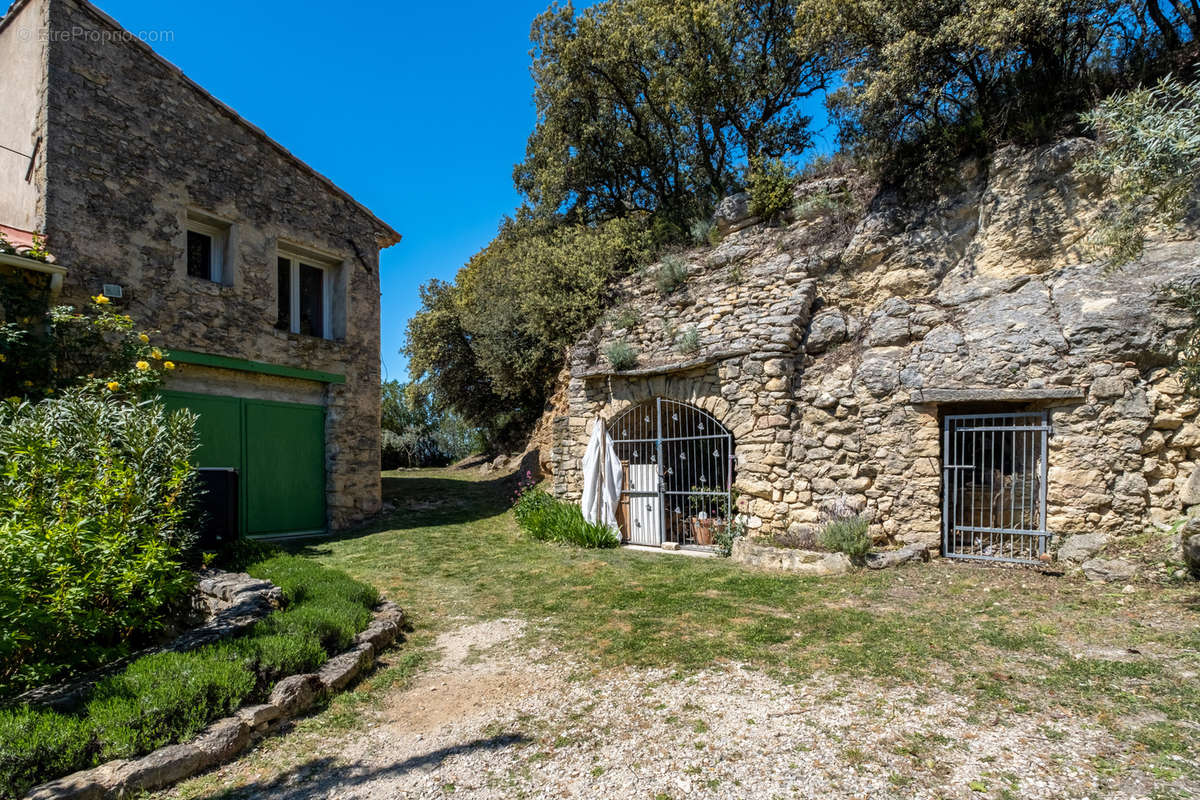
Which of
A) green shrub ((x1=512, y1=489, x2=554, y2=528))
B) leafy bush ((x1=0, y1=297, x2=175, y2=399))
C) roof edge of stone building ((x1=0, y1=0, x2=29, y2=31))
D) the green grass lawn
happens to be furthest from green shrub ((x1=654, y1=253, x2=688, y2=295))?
roof edge of stone building ((x1=0, y1=0, x2=29, y2=31))

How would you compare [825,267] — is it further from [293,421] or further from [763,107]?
[293,421]

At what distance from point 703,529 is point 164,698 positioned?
712cm

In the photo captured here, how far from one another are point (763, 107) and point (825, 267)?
6.58 m

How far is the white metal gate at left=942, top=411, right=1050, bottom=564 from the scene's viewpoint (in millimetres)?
6930

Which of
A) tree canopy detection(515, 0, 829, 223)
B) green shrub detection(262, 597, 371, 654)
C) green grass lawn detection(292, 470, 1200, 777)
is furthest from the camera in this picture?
tree canopy detection(515, 0, 829, 223)

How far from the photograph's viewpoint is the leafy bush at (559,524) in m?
9.42

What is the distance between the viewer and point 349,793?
2826 mm

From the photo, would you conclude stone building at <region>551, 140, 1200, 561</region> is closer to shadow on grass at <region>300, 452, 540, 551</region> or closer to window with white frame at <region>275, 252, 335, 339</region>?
shadow on grass at <region>300, 452, 540, 551</region>

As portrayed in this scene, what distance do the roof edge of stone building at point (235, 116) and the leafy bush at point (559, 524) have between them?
598cm

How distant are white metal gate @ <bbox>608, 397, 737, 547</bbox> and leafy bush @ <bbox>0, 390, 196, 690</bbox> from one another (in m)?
6.46

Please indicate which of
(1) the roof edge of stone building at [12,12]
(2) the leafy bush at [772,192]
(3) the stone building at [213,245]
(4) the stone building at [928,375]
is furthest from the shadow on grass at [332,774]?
(1) the roof edge of stone building at [12,12]

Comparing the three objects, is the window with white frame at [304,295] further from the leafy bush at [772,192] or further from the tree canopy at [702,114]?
the leafy bush at [772,192]

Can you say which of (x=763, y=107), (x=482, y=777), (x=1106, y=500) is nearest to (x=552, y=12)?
(x=763, y=107)

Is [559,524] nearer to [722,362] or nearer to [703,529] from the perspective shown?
[703,529]
